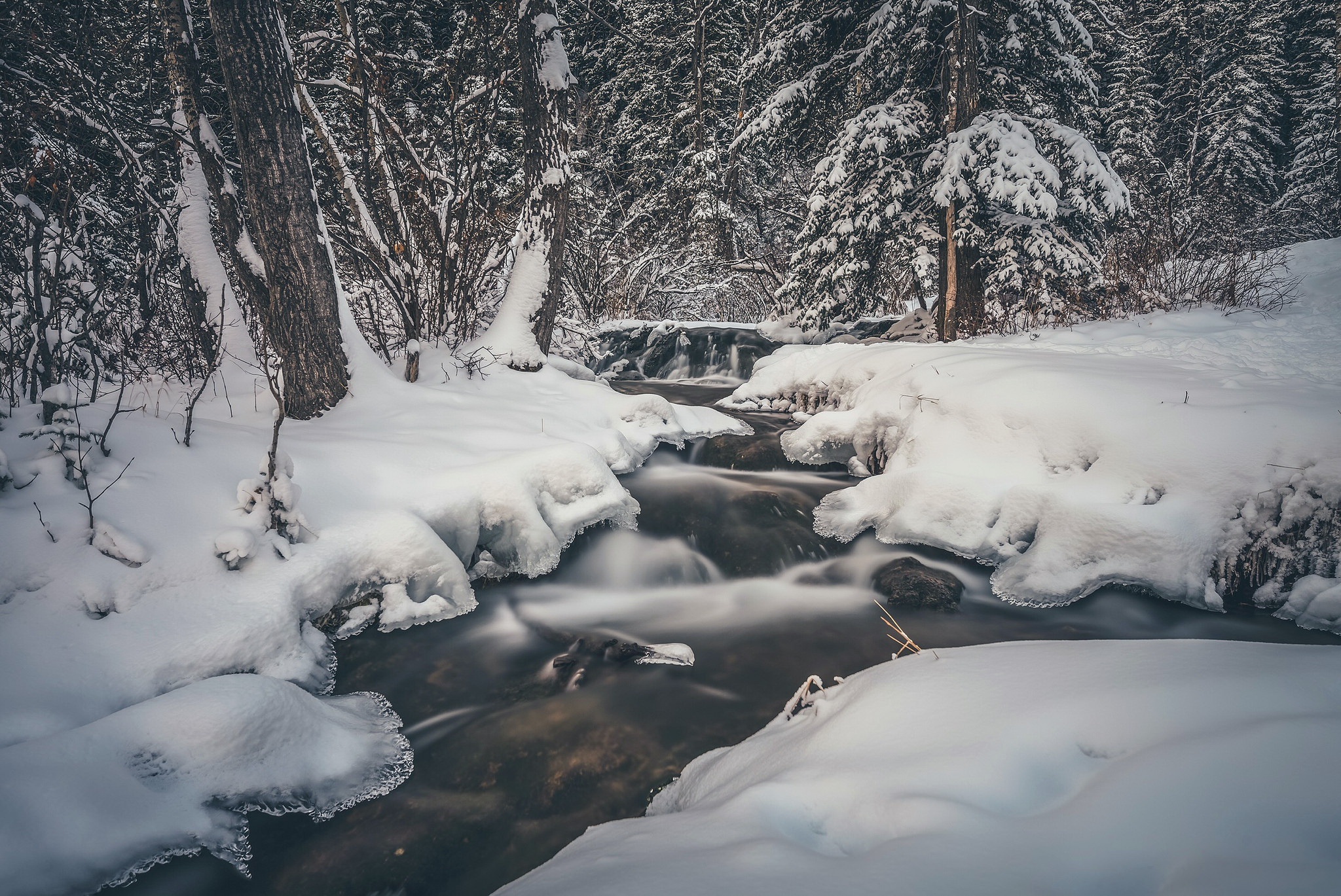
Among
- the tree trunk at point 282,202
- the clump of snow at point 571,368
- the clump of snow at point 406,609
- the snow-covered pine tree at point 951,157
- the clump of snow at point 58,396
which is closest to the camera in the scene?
the clump of snow at point 58,396

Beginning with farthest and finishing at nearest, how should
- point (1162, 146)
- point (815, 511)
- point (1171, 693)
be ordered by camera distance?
point (1162, 146), point (815, 511), point (1171, 693)

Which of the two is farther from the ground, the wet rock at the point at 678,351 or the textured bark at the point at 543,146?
the textured bark at the point at 543,146

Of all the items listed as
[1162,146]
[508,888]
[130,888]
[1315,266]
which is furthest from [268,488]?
[1162,146]

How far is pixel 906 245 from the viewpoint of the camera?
8.38 meters

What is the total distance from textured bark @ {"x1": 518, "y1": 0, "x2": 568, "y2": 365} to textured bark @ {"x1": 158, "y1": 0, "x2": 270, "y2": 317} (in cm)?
244

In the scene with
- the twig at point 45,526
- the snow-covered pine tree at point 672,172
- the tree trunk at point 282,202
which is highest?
the snow-covered pine tree at point 672,172

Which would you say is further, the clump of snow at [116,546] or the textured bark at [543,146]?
the textured bark at [543,146]

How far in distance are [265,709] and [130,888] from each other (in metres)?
0.49

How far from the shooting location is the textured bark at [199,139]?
449 cm

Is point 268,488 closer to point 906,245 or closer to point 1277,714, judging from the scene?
point 1277,714

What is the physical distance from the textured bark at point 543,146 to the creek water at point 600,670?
306 centimetres

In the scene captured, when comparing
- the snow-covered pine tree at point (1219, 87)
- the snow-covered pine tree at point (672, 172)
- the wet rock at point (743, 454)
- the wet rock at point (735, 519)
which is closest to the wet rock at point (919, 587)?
the wet rock at point (735, 519)

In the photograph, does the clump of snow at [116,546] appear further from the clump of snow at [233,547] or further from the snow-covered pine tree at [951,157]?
the snow-covered pine tree at [951,157]

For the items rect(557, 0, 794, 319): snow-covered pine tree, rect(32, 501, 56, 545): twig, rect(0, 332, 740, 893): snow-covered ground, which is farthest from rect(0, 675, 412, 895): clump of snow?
rect(557, 0, 794, 319): snow-covered pine tree
